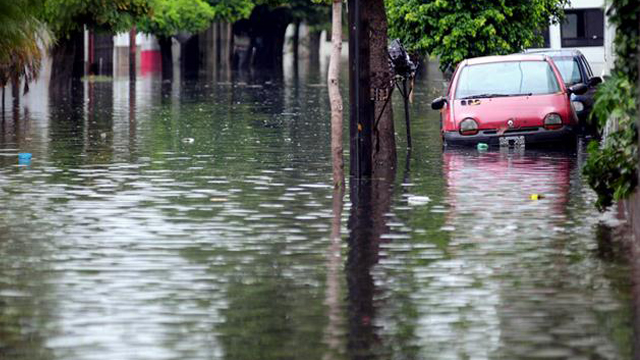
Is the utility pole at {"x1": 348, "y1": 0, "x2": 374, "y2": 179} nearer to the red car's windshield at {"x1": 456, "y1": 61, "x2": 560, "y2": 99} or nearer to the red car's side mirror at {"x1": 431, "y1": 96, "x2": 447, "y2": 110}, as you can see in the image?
the red car's side mirror at {"x1": 431, "y1": 96, "x2": 447, "y2": 110}

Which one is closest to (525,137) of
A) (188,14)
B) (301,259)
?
(301,259)

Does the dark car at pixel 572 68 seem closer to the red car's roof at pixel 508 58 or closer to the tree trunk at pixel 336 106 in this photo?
the red car's roof at pixel 508 58

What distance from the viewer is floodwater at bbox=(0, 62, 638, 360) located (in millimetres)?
9688

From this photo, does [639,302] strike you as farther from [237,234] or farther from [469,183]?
[469,183]

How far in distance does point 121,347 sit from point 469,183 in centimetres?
1062

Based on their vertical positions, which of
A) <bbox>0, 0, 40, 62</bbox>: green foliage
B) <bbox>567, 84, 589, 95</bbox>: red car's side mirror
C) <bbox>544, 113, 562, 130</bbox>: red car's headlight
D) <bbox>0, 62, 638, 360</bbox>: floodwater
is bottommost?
<bbox>0, 62, 638, 360</bbox>: floodwater

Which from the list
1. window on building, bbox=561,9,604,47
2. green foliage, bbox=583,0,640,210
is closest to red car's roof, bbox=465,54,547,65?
green foliage, bbox=583,0,640,210

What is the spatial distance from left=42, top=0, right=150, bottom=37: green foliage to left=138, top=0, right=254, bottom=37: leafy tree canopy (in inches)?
581

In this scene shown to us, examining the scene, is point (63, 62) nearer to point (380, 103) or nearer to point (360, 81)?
point (380, 103)

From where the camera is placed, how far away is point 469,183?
64.4 ft

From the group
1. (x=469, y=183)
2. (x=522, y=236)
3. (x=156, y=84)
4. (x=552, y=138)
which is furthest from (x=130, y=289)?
(x=156, y=84)

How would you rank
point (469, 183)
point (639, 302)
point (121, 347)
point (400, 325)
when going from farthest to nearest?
point (469, 183) < point (639, 302) < point (400, 325) < point (121, 347)

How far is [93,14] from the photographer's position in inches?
1861

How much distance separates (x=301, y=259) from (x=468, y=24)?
21426mm
